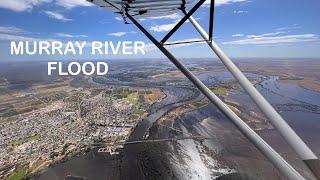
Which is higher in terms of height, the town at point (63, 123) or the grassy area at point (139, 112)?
the grassy area at point (139, 112)

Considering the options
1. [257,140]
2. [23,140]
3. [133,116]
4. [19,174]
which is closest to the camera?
[257,140]

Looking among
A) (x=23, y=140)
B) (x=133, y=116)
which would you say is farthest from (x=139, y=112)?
(x=23, y=140)

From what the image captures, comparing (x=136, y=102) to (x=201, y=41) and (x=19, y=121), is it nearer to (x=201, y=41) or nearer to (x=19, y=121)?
(x=19, y=121)

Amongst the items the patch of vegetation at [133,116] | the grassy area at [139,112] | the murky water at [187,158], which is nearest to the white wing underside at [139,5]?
the murky water at [187,158]

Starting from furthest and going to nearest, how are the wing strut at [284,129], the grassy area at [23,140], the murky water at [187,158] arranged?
the grassy area at [23,140] < the murky water at [187,158] < the wing strut at [284,129]

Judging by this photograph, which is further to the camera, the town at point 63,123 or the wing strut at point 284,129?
the town at point 63,123

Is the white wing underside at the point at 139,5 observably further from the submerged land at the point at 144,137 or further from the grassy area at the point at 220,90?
the grassy area at the point at 220,90

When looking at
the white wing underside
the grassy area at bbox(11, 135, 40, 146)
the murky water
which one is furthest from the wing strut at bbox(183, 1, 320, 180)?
the grassy area at bbox(11, 135, 40, 146)

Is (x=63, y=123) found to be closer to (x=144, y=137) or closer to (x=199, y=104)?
(x=144, y=137)

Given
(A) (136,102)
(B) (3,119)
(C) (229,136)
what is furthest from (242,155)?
(B) (3,119)
